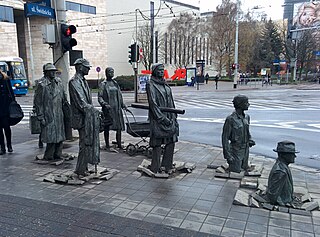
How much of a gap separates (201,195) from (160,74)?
7.68 feet

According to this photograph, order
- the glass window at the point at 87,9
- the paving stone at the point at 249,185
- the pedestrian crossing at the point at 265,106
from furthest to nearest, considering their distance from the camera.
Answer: the glass window at the point at 87,9, the pedestrian crossing at the point at 265,106, the paving stone at the point at 249,185

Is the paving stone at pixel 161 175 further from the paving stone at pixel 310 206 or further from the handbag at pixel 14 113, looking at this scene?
the handbag at pixel 14 113

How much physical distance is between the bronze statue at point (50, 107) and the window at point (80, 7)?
128 ft

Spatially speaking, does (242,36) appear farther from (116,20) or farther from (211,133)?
(211,133)

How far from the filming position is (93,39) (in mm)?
46531

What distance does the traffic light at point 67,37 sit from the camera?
872cm

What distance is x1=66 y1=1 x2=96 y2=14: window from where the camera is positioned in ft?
140

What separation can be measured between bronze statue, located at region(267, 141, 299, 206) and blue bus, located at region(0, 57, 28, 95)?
26.4 m

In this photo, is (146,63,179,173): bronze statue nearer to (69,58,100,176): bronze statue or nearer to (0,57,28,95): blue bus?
(69,58,100,176): bronze statue

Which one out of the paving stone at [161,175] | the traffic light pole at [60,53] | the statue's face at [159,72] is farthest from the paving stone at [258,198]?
the traffic light pole at [60,53]

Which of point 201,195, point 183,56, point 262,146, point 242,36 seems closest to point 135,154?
point 201,195

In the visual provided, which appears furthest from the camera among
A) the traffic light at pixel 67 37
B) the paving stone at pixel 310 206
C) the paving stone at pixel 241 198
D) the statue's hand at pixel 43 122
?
the traffic light at pixel 67 37

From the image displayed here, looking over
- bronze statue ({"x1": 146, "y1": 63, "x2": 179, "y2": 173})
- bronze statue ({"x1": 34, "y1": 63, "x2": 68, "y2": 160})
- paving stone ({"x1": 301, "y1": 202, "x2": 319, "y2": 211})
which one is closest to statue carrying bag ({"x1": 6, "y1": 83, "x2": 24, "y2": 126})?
bronze statue ({"x1": 34, "y1": 63, "x2": 68, "y2": 160})

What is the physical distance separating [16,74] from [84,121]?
80.6 ft
